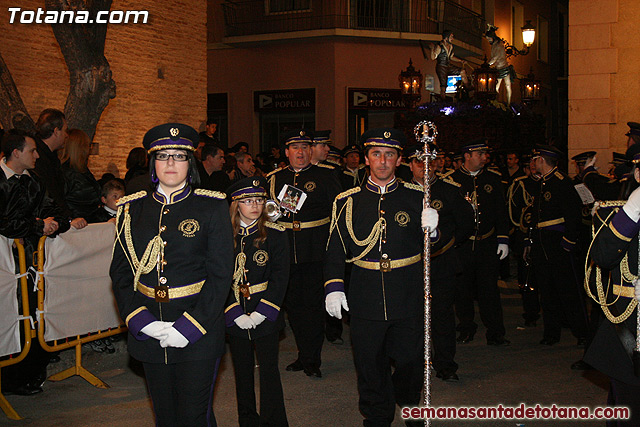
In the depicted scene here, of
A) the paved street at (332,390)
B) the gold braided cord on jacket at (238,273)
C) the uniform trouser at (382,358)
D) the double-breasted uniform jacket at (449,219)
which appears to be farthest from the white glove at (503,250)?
the gold braided cord on jacket at (238,273)

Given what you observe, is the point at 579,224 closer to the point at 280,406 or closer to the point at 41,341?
the point at 280,406

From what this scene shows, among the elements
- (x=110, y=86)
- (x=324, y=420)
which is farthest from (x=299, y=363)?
(x=110, y=86)

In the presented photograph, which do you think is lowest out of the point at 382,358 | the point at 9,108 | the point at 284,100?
Result: the point at 382,358

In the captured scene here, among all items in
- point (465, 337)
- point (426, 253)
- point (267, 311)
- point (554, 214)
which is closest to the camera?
point (426, 253)

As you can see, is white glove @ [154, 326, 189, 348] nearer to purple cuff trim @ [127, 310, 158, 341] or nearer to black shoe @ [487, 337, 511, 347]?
purple cuff trim @ [127, 310, 158, 341]

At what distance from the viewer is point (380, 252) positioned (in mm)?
5758

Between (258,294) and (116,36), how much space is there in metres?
11.9

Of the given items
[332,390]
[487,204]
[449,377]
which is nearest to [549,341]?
[487,204]

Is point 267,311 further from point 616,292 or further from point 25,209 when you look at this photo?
point 25,209

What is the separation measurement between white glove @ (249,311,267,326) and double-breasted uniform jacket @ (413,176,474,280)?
209 cm

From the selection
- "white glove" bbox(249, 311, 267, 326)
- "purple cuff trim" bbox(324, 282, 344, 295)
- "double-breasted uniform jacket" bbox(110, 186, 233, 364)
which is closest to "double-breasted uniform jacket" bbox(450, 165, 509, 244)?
"purple cuff trim" bbox(324, 282, 344, 295)

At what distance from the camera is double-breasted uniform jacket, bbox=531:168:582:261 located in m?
9.05

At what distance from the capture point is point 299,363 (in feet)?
26.3

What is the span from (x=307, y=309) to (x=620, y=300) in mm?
3965
